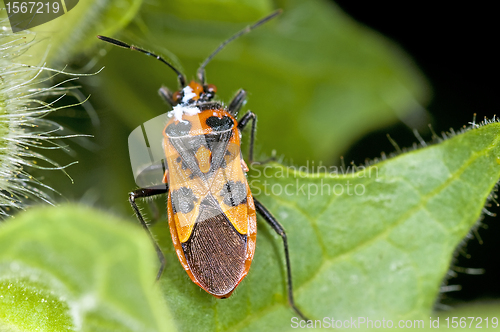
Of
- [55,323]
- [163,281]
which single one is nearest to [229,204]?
[163,281]

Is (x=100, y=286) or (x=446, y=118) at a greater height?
(x=100, y=286)

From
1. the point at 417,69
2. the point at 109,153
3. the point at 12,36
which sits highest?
the point at 12,36

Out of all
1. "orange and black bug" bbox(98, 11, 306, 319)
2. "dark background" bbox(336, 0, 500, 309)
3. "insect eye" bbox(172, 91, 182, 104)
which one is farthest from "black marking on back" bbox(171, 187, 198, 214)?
"dark background" bbox(336, 0, 500, 309)

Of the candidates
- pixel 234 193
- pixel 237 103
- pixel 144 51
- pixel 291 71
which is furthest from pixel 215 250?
pixel 291 71

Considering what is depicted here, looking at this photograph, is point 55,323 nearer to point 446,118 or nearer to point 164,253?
point 164,253

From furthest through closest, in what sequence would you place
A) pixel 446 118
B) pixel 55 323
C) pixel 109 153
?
pixel 446 118 < pixel 109 153 < pixel 55 323

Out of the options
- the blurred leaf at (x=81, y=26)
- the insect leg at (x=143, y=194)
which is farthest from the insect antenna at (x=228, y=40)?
the insect leg at (x=143, y=194)

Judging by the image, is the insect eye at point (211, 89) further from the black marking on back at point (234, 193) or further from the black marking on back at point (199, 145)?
the black marking on back at point (234, 193)
